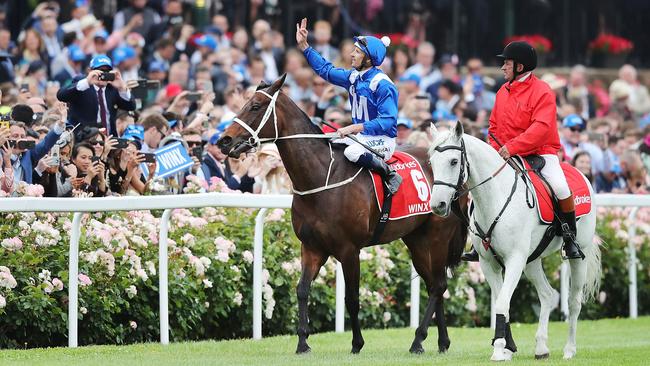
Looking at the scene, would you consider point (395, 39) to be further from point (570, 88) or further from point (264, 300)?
point (264, 300)

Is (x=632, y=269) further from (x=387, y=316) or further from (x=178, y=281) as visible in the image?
(x=178, y=281)

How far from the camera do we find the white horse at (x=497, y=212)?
9703 mm

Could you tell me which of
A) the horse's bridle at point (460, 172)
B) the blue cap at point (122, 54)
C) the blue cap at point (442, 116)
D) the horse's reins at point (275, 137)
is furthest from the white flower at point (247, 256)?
the blue cap at point (442, 116)

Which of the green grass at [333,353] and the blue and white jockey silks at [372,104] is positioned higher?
the blue and white jockey silks at [372,104]

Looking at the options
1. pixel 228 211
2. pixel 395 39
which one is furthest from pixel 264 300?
pixel 395 39

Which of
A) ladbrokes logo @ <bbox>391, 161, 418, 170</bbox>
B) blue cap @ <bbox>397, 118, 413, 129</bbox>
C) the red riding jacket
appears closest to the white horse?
the red riding jacket

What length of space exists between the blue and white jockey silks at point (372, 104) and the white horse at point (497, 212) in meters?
0.73

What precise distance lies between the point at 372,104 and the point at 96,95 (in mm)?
3086

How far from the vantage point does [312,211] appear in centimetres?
1036

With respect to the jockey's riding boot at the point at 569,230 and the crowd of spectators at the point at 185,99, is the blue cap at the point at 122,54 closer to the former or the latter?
the crowd of spectators at the point at 185,99

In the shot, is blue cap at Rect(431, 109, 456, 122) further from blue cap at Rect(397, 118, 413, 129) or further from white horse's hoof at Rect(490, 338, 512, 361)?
white horse's hoof at Rect(490, 338, 512, 361)

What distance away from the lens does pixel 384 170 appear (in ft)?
34.9

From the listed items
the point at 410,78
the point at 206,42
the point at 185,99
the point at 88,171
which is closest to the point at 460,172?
the point at 88,171

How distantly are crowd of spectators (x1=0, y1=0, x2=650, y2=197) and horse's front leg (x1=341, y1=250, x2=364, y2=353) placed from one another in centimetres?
226
